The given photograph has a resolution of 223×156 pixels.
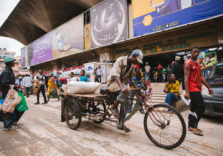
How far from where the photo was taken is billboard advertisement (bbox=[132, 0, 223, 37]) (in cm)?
786

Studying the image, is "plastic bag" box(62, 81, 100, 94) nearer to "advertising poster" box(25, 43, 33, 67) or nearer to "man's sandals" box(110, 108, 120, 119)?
"man's sandals" box(110, 108, 120, 119)

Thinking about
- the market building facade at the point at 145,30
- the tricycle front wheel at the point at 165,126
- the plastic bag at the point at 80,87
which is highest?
the market building facade at the point at 145,30

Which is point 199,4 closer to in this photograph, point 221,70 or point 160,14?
point 160,14

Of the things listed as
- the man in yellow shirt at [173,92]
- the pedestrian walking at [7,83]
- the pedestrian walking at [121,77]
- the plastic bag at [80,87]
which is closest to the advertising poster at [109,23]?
the man in yellow shirt at [173,92]

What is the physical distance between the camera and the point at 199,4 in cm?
808

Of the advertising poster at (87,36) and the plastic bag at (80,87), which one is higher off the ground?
the advertising poster at (87,36)

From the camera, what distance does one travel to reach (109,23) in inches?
518

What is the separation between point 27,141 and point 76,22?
16.9 meters

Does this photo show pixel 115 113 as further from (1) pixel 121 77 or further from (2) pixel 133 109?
(1) pixel 121 77

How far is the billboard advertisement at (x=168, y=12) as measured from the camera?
7.86 meters

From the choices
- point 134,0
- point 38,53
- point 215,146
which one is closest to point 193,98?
point 215,146

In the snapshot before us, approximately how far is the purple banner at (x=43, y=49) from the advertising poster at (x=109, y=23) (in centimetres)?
1083

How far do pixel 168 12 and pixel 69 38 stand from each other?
12.9 m

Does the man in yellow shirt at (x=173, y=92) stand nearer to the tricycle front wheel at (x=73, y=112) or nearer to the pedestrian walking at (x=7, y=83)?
the tricycle front wheel at (x=73, y=112)
